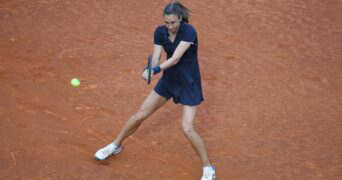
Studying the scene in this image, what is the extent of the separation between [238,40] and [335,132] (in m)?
2.94

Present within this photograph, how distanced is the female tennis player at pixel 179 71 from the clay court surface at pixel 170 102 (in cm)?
60

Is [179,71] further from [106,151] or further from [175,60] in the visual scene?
[106,151]

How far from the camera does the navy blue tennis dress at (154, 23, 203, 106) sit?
6230 millimetres

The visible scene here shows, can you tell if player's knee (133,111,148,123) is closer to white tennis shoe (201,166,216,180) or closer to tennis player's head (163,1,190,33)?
white tennis shoe (201,166,216,180)

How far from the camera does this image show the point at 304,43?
1059cm

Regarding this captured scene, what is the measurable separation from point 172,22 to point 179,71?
0.57 m

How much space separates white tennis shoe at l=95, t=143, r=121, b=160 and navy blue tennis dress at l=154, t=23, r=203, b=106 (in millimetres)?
932

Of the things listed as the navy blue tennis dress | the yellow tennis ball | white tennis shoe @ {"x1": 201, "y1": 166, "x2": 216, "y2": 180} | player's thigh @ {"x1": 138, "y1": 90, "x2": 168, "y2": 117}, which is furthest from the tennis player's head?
the yellow tennis ball

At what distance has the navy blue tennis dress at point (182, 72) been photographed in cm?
623

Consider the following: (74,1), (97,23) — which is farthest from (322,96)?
(74,1)

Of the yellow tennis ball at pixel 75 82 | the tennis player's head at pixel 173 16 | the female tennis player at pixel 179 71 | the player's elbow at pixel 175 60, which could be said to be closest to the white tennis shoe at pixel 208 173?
the female tennis player at pixel 179 71

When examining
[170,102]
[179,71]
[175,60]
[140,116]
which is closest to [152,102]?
[140,116]

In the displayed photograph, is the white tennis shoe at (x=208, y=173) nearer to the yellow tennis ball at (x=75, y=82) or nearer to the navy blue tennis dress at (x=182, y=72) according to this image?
the navy blue tennis dress at (x=182, y=72)

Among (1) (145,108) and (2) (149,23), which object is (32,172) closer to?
(1) (145,108)
